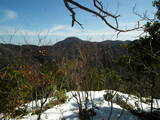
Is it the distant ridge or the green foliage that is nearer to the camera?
the distant ridge

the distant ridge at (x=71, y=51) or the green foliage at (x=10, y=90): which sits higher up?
the distant ridge at (x=71, y=51)

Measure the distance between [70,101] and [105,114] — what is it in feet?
5.80

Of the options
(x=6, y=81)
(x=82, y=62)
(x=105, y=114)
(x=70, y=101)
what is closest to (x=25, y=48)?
(x=6, y=81)

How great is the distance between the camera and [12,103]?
16.4 ft

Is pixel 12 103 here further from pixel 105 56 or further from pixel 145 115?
pixel 145 115

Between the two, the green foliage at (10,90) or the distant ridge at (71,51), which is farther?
the green foliage at (10,90)

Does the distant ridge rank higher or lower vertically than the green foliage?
higher

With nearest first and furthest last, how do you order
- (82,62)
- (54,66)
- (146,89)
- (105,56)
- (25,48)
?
(82,62)
(105,56)
(146,89)
(54,66)
(25,48)

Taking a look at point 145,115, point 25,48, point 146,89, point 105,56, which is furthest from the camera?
point 25,48

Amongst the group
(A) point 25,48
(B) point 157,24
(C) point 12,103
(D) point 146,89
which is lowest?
(C) point 12,103

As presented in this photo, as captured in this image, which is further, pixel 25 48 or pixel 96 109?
pixel 25 48

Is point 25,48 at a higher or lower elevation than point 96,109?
higher

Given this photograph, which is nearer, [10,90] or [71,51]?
[10,90]

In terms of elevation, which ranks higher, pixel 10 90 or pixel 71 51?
pixel 71 51
